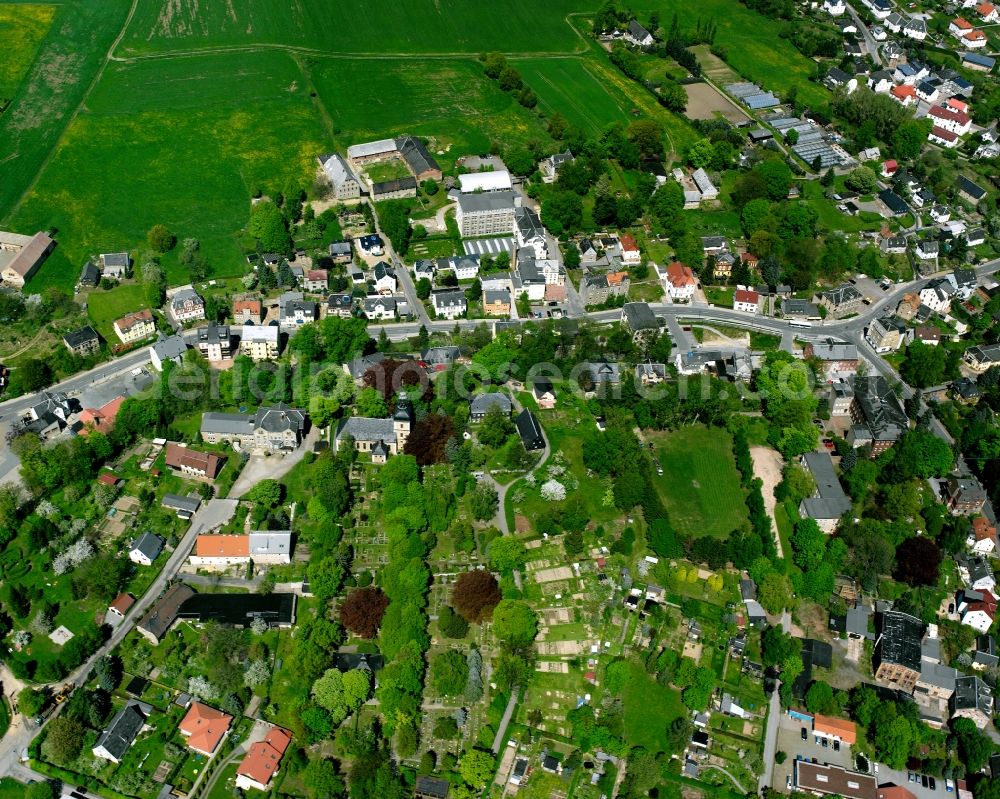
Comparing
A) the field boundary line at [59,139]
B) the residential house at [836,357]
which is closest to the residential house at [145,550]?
the field boundary line at [59,139]

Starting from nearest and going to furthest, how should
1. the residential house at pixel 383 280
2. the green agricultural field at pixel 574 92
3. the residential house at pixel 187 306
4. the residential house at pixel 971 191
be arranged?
the residential house at pixel 187 306
the residential house at pixel 383 280
the residential house at pixel 971 191
the green agricultural field at pixel 574 92

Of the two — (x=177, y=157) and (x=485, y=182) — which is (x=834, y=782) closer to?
(x=485, y=182)

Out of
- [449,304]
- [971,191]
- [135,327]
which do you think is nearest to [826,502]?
[449,304]

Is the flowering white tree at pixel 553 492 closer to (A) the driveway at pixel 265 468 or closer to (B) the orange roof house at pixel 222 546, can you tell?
(A) the driveway at pixel 265 468

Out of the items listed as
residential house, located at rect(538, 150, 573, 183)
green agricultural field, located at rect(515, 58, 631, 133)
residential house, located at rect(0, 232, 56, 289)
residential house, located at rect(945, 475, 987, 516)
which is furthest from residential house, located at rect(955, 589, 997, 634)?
residential house, located at rect(0, 232, 56, 289)

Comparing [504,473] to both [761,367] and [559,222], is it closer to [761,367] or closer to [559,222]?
[761,367]

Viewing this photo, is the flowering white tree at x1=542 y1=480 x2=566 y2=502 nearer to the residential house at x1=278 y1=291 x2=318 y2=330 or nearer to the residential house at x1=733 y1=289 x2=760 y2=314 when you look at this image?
the residential house at x1=278 y1=291 x2=318 y2=330

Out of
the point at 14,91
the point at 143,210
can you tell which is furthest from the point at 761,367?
the point at 14,91
